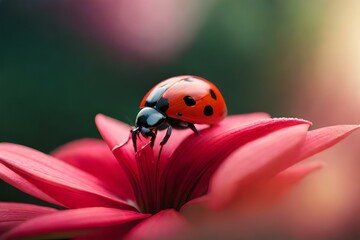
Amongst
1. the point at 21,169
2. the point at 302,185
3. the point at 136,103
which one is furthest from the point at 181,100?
the point at 136,103

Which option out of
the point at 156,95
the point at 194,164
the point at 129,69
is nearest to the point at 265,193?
the point at 194,164

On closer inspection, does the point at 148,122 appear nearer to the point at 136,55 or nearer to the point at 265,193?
the point at 265,193

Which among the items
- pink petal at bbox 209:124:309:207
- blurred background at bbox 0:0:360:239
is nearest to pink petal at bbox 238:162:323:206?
pink petal at bbox 209:124:309:207

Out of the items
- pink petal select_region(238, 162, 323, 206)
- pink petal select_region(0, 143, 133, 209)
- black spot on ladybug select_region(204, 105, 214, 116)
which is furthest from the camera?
black spot on ladybug select_region(204, 105, 214, 116)

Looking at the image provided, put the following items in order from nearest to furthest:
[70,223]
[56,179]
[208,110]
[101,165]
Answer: [70,223], [56,179], [208,110], [101,165]

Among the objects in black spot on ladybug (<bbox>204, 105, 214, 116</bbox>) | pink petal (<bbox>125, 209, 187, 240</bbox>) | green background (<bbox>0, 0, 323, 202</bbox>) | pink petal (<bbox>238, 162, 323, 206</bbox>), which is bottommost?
green background (<bbox>0, 0, 323, 202</bbox>)

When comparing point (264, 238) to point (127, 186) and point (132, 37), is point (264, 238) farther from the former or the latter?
point (132, 37)

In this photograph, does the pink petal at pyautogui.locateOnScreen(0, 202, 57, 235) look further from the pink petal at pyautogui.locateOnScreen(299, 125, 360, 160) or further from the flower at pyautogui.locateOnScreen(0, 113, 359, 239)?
the pink petal at pyautogui.locateOnScreen(299, 125, 360, 160)

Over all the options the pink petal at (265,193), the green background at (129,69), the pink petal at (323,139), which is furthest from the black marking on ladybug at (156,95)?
the green background at (129,69)
